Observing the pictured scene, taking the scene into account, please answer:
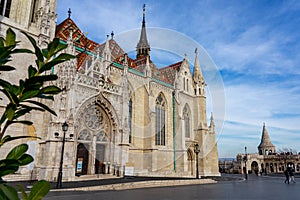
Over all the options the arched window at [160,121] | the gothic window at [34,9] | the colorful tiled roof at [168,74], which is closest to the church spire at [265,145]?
the colorful tiled roof at [168,74]

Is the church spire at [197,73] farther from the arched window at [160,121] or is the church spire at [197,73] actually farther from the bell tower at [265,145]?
the bell tower at [265,145]

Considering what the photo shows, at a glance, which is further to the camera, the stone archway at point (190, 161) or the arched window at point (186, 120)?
the arched window at point (186, 120)

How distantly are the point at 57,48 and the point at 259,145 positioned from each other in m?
72.6

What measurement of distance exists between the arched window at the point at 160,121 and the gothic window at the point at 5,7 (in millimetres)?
15511

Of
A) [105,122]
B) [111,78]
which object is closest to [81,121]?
[105,122]

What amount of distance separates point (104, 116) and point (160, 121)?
8530 millimetres

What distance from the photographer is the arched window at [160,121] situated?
77.8 feet

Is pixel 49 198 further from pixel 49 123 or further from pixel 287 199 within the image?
pixel 287 199

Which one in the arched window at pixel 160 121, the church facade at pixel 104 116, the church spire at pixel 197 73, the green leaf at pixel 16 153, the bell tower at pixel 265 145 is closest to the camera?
the green leaf at pixel 16 153

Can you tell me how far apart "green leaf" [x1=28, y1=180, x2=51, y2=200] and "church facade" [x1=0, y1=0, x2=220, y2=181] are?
478 inches

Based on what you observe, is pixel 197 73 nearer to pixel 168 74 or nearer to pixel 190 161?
pixel 168 74

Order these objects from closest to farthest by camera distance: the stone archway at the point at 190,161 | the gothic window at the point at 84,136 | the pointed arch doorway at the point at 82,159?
1. the gothic window at the point at 84,136
2. the pointed arch doorway at the point at 82,159
3. the stone archway at the point at 190,161

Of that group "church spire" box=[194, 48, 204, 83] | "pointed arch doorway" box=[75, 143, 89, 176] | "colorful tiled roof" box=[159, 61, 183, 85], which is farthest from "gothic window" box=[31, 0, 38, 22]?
"church spire" box=[194, 48, 204, 83]

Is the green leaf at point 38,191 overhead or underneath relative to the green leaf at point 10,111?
underneath
